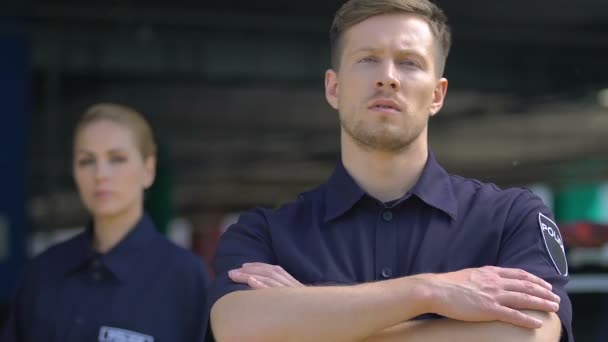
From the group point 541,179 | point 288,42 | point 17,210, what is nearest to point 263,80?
point 288,42

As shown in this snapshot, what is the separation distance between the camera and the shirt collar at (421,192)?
2082 mm

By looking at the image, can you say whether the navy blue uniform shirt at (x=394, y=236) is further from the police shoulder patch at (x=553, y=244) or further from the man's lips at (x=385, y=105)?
the man's lips at (x=385, y=105)

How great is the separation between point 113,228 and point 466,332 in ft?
4.71

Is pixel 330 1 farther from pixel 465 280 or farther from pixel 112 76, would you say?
pixel 465 280

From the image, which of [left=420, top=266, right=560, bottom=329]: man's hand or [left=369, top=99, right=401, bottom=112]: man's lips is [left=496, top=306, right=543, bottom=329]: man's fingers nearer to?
[left=420, top=266, right=560, bottom=329]: man's hand

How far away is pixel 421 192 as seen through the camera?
2086 mm

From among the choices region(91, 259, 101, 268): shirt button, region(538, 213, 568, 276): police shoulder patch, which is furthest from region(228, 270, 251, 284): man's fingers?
region(91, 259, 101, 268): shirt button

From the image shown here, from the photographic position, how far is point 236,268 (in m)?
2.06

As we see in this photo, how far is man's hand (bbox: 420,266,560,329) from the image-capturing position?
1.85 m

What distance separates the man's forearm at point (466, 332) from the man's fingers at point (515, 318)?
0.01 metres

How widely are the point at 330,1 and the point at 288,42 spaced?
111 cm

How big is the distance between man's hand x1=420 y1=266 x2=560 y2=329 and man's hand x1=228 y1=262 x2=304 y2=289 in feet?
0.85

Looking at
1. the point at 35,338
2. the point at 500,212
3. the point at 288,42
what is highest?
the point at 288,42

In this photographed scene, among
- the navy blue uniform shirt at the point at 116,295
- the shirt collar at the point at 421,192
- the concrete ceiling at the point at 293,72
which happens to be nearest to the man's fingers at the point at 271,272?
the shirt collar at the point at 421,192
